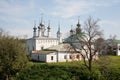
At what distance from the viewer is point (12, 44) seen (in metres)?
39.9

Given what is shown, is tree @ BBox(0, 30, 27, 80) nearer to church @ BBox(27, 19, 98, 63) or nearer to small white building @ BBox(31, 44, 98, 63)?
church @ BBox(27, 19, 98, 63)

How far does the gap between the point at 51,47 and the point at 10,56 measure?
915 inches

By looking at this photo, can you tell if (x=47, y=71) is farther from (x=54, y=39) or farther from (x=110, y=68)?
(x=54, y=39)

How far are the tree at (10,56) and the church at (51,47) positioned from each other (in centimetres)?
773

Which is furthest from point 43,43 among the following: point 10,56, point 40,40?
point 10,56

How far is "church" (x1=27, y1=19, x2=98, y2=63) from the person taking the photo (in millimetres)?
49588

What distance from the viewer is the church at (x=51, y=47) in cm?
4959

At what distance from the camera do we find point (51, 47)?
62.2 m

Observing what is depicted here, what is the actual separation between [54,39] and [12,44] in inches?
1295

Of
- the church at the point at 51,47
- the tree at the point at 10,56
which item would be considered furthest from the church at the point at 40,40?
the tree at the point at 10,56

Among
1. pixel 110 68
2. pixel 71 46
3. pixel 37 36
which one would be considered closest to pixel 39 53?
pixel 37 36

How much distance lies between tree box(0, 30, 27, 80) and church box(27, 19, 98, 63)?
7.73 meters

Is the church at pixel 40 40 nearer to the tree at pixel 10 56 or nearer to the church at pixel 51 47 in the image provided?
the church at pixel 51 47

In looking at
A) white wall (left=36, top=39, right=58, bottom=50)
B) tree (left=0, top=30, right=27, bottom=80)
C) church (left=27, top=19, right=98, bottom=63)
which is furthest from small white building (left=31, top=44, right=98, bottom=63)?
tree (left=0, top=30, right=27, bottom=80)
